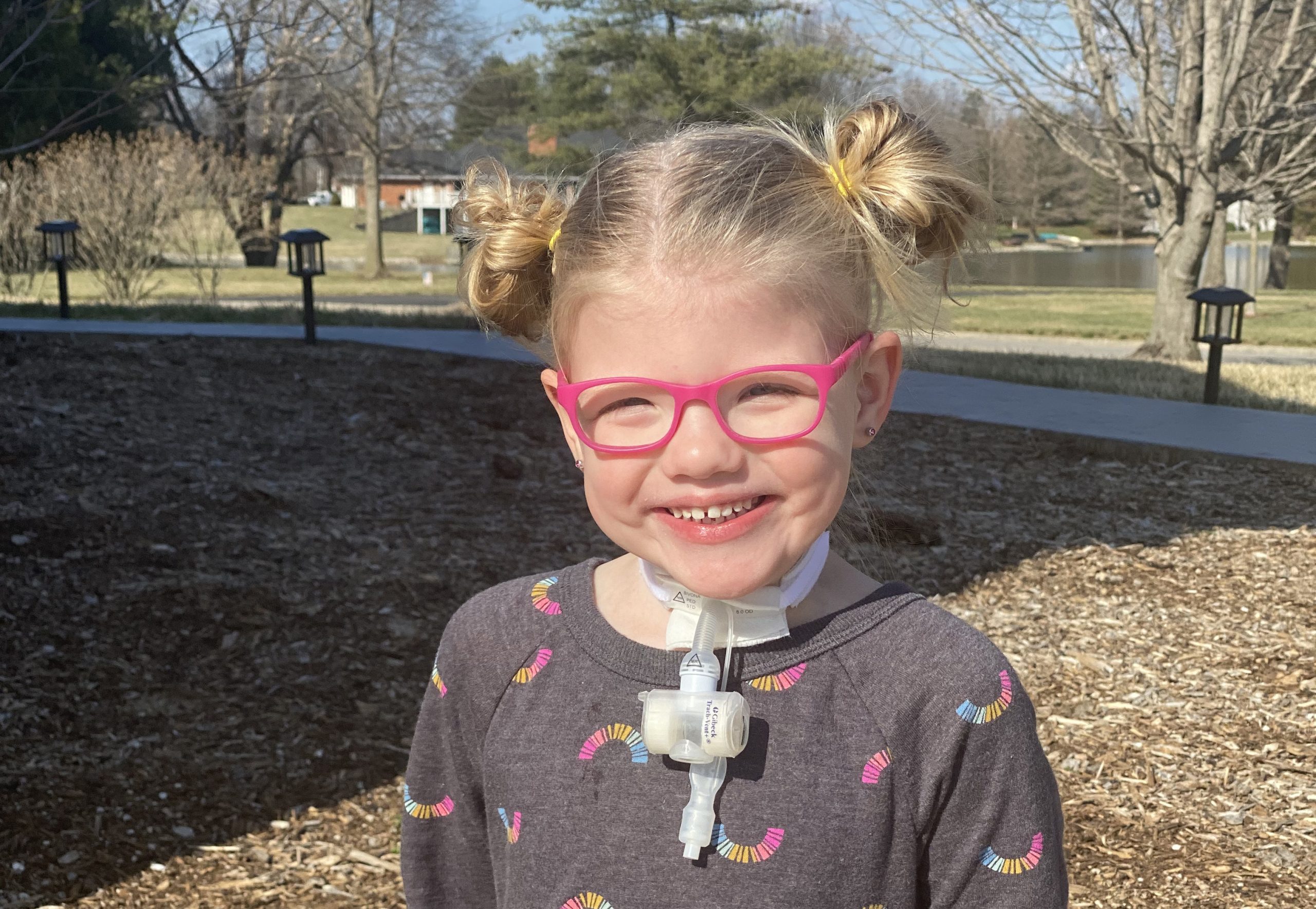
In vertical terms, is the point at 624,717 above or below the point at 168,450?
above

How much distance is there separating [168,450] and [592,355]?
5.27 metres

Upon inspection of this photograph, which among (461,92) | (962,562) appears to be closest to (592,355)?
(962,562)

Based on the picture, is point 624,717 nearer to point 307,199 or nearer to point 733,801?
point 733,801

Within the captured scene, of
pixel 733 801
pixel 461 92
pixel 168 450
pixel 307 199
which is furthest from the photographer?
pixel 307 199

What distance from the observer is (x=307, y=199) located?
7838 centimetres

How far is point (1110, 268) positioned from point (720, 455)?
42.1 m

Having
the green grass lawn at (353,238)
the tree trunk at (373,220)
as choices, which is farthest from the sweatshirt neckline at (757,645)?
the green grass lawn at (353,238)

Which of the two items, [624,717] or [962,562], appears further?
[962,562]

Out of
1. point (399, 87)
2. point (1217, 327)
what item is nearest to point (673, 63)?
point (399, 87)

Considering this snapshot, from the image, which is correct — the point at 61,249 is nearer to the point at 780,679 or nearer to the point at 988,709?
the point at 780,679

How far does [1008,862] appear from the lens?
49.9 inches

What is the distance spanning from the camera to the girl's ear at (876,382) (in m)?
1.36

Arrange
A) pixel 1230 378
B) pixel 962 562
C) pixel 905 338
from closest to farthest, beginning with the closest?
pixel 905 338 → pixel 962 562 → pixel 1230 378

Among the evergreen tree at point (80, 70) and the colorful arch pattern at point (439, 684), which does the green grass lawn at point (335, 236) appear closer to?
the evergreen tree at point (80, 70)
